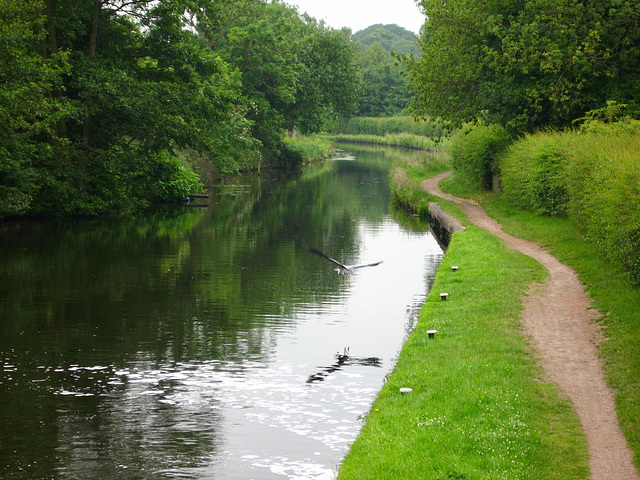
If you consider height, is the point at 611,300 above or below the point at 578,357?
above

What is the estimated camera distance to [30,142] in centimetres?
2562

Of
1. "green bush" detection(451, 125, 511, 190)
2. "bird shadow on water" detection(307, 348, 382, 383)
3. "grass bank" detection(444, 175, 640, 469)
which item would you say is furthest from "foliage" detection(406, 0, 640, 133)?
"bird shadow on water" detection(307, 348, 382, 383)

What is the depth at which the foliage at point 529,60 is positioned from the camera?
80.7 ft

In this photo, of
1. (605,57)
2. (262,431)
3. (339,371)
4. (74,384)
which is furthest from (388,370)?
(605,57)

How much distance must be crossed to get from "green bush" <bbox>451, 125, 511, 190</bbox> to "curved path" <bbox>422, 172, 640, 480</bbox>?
14.7 meters

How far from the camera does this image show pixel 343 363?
1141 centimetres

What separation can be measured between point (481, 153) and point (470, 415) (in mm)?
25207

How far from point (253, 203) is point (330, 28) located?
40643mm

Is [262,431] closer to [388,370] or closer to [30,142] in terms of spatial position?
[388,370]

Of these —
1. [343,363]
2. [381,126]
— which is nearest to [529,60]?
[343,363]

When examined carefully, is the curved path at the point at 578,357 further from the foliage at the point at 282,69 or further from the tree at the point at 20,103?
the foliage at the point at 282,69

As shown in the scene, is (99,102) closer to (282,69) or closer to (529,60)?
(529,60)

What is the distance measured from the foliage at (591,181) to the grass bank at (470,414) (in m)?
2.57

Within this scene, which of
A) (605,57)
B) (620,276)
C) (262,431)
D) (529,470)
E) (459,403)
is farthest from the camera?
(605,57)
